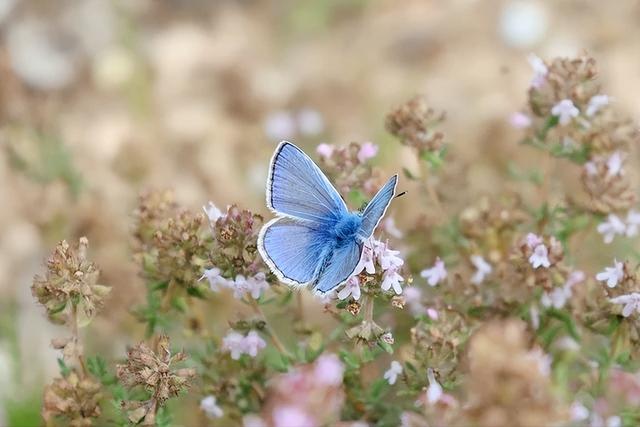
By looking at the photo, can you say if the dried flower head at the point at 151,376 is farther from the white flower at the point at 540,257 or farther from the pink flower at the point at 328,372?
the white flower at the point at 540,257

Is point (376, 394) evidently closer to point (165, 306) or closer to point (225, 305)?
point (165, 306)

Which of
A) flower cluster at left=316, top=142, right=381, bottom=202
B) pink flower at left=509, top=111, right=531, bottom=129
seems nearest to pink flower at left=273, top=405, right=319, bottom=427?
flower cluster at left=316, top=142, right=381, bottom=202

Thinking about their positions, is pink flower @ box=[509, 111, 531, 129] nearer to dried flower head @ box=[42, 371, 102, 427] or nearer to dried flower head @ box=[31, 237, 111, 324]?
dried flower head @ box=[31, 237, 111, 324]

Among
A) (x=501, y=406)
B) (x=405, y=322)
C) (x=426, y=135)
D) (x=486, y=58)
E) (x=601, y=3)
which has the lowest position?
(x=501, y=406)

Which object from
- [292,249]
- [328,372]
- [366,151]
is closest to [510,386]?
[328,372]

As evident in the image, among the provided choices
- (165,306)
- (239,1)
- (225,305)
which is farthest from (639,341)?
(239,1)

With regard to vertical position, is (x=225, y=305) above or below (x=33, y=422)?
above

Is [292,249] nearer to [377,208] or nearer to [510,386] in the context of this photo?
[377,208]
